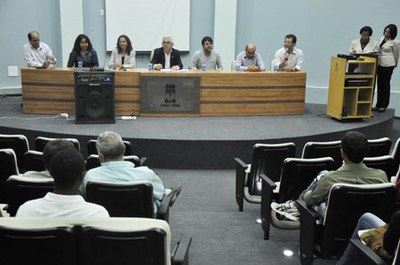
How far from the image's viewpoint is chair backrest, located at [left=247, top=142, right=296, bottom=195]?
4281 millimetres

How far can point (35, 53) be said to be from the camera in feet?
26.4

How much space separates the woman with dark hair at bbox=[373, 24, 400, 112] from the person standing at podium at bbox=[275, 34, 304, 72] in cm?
139

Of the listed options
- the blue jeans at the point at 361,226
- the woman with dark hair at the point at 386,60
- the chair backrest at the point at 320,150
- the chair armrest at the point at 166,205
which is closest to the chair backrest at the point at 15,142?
the chair armrest at the point at 166,205

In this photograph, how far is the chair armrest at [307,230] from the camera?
309 cm

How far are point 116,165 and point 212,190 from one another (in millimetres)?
2305

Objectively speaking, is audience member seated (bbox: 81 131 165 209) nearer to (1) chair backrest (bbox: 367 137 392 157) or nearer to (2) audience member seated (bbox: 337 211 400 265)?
(2) audience member seated (bbox: 337 211 400 265)

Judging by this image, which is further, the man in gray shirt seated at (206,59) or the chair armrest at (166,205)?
the man in gray shirt seated at (206,59)

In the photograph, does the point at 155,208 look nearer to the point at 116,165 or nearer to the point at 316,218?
the point at 116,165

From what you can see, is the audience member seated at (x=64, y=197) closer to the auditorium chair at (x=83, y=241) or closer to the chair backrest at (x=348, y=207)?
the auditorium chair at (x=83, y=241)

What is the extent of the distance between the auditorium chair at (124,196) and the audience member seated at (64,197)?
54 cm

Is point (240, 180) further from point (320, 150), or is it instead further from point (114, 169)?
point (114, 169)

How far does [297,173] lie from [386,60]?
17.2 ft

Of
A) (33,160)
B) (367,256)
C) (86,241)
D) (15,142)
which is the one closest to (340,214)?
(367,256)

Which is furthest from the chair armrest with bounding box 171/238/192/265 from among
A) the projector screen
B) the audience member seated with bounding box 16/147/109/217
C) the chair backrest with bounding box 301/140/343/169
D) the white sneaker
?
the projector screen
